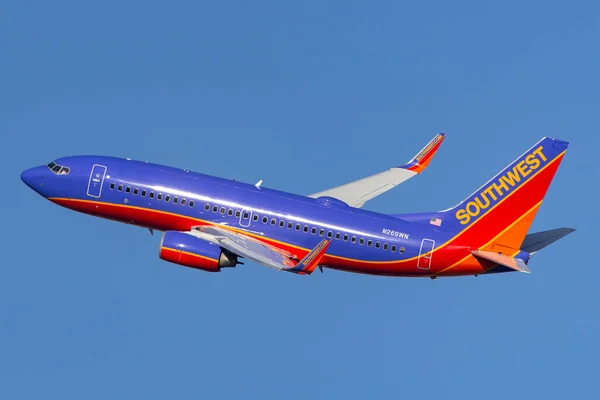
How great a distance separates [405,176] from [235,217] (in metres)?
20.7

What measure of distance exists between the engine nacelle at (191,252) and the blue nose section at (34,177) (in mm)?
14198

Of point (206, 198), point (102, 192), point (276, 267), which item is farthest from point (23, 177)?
point (276, 267)

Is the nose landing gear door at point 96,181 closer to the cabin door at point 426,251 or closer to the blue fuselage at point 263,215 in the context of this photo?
the blue fuselage at point 263,215

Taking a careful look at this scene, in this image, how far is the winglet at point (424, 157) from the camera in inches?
5276

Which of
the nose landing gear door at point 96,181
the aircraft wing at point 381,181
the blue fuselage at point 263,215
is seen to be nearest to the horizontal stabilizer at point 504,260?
the blue fuselage at point 263,215

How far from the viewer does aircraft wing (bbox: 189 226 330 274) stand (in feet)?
365

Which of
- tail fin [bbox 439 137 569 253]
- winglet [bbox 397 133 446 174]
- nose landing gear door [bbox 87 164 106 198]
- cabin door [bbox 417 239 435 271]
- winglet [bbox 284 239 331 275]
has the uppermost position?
winglet [bbox 397 133 446 174]

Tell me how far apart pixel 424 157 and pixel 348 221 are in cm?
1804

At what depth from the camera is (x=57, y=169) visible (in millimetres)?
123188

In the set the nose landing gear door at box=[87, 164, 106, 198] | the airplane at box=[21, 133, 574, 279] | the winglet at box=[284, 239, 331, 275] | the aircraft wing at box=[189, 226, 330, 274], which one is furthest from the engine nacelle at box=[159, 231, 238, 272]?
the nose landing gear door at box=[87, 164, 106, 198]

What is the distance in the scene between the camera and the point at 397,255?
11875 cm

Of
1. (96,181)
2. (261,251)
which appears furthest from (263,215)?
(96,181)

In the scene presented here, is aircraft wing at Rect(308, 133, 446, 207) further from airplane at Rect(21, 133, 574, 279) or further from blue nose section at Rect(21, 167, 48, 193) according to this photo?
blue nose section at Rect(21, 167, 48, 193)

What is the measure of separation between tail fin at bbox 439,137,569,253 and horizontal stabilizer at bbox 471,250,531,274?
28.8 inches
